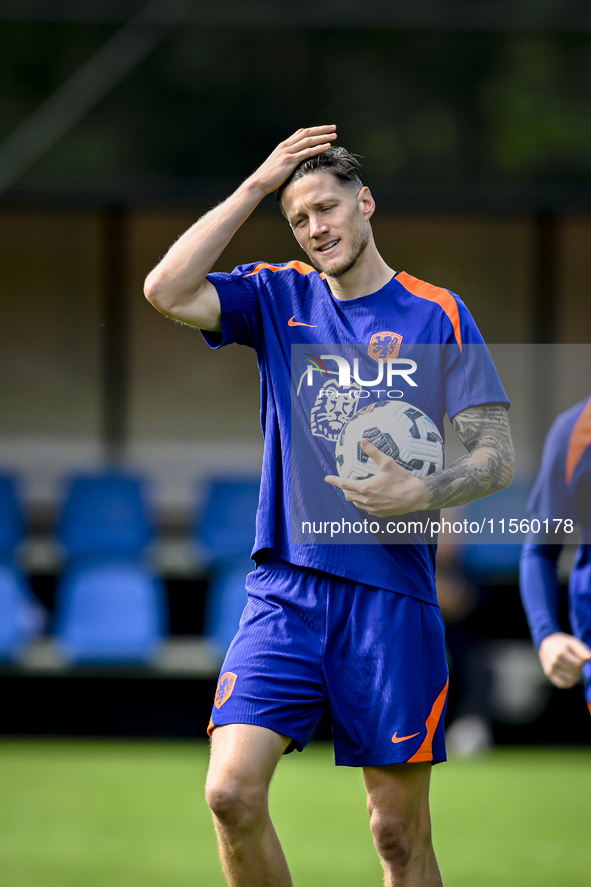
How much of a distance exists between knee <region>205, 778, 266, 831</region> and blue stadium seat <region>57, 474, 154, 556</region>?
14.3 ft

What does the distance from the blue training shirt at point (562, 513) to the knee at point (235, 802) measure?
0.93 m

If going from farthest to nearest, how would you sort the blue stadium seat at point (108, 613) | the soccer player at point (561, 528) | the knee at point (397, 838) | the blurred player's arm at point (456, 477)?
the blue stadium seat at point (108, 613)
the soccer player at point (561, 528)
the knee at point (397, 838)
the blurred player's arm at point (456, 477)

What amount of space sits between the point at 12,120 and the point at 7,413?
2540 mm

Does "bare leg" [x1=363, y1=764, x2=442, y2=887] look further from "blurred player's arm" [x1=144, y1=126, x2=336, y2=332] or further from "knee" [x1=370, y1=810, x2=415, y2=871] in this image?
"blurred player's arm" [x1=144, y1=126, x2=336, y2=332]

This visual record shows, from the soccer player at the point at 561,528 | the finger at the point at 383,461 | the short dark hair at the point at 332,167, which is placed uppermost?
the short dark hair at the point at 332,167

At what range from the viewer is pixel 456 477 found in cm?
239

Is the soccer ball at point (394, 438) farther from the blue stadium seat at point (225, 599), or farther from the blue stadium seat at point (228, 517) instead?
the blue stadium seat at point (228, 517)

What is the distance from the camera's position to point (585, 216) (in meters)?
6.61

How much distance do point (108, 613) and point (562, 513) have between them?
3952 millimetres

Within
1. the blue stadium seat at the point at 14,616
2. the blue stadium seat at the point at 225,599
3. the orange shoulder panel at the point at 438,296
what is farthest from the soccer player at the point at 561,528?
the blue stadium seat at the point at 14,616

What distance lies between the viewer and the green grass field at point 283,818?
3984mm

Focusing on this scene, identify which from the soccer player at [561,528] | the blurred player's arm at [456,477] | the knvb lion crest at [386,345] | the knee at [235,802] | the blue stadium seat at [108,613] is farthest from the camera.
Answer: the blue stadium seat at [108,613]

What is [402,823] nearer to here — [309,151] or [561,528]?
[561,528]

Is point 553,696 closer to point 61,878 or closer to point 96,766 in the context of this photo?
point 96,766
